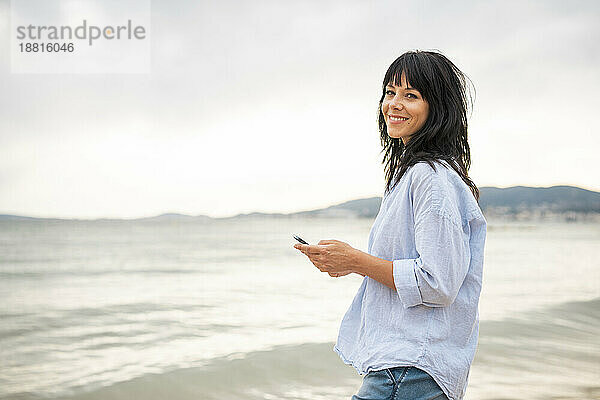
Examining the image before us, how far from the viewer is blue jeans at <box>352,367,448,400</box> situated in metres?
1.21

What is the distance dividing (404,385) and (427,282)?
19cm

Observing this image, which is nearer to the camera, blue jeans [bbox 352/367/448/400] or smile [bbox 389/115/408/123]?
blue jeans [bbox 352/367/448/400]

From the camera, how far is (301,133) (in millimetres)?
14992

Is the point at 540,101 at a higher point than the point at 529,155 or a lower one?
higher

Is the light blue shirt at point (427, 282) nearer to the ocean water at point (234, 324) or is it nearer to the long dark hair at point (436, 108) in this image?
the long dark hair at point (436, 108)

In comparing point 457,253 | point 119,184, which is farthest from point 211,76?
point 457,253

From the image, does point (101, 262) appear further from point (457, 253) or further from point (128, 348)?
point (457, 253)

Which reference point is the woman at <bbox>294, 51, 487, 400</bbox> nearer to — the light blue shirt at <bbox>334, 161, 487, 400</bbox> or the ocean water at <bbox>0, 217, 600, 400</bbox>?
the light blue shirt at <bbox>334, 161, 487, 400</bbox>

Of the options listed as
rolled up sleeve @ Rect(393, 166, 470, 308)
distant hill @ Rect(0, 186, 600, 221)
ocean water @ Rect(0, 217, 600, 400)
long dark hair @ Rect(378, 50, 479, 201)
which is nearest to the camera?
rolled up sleeve @ Rect(393, 166, 470, 308)

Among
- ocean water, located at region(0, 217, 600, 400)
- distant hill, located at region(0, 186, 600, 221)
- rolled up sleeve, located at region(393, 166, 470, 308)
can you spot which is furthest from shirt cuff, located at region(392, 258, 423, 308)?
distant hill, located at region(0, 186, 600, 221)

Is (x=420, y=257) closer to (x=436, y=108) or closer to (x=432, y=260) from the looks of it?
(x=432, y=260)

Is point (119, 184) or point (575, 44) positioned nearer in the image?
point (575, 44)

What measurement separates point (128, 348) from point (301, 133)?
10.1m

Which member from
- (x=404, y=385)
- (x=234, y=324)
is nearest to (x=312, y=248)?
(x=404, y=385)
